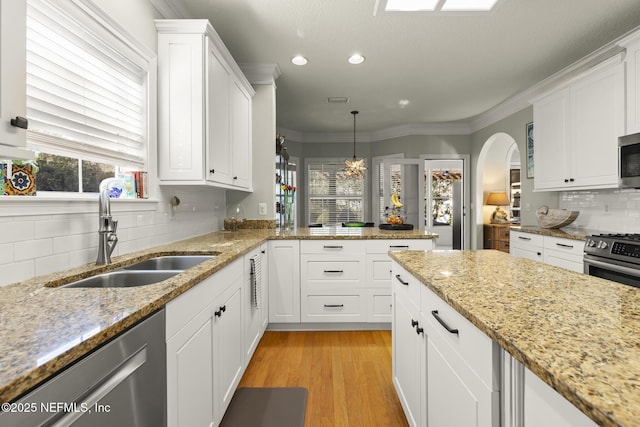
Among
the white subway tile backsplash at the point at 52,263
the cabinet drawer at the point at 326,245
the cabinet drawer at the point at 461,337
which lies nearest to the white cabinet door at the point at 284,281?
the cabinet drawer at the point at 326,245

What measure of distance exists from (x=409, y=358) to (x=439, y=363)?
415 mm

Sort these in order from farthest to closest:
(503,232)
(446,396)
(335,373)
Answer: (503,232)
(335,373)
(446,396)

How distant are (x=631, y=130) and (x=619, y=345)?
3.02 m

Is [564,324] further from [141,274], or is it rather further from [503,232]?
[503,232]

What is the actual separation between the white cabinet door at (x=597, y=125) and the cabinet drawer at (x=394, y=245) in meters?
1.71

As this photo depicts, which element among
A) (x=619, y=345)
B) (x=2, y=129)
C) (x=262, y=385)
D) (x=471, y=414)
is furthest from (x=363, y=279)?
(x=2, y=129)

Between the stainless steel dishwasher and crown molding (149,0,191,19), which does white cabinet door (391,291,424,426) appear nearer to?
the stainless steel dishwasher

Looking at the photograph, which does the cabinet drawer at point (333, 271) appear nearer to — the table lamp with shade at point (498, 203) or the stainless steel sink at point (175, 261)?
the stainless steel sink at point (175, 261)

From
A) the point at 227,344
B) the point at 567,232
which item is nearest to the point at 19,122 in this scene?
the point at 227,344

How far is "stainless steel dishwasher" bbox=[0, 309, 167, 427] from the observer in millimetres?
560

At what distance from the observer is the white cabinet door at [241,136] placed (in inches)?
112

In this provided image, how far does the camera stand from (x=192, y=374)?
1239 mm

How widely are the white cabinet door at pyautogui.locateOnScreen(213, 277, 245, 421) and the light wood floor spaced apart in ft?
1.25

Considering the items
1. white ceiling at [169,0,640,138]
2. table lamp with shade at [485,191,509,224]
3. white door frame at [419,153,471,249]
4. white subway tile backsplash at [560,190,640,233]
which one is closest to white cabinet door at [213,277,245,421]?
white ceiling at [169,0,640,138]
